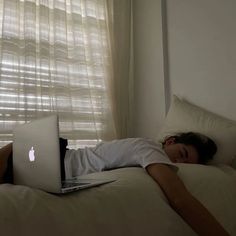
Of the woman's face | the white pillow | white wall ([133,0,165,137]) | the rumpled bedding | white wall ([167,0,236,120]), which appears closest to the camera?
the rumpled bedding

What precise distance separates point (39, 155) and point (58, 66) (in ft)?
5.04

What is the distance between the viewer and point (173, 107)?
83.8 inches

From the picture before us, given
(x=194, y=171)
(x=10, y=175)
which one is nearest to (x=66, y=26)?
(x=10, y=175)

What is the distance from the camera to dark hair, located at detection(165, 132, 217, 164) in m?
1.60

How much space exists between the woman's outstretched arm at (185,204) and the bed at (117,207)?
23 millimetres

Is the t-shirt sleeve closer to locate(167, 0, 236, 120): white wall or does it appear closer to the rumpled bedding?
the rumpled bedding

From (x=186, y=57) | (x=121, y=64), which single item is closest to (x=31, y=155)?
(x=186, y=57)

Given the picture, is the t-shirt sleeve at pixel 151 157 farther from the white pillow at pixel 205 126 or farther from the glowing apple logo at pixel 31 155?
the white pillow at pixel 205 126

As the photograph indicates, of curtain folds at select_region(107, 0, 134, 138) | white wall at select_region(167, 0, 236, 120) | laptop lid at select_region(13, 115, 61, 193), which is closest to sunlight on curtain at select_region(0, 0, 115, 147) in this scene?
curtain folds at select_region(107, 0, 134, 138)

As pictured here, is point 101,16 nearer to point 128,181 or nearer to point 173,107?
point 173,107

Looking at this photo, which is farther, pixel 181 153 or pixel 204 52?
pixel 204 52

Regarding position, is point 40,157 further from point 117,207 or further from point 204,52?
point 204,52

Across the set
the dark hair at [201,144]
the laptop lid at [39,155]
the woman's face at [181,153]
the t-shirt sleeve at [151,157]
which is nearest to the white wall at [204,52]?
the dark hair at [201,144]

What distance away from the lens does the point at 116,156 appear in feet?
4.30
